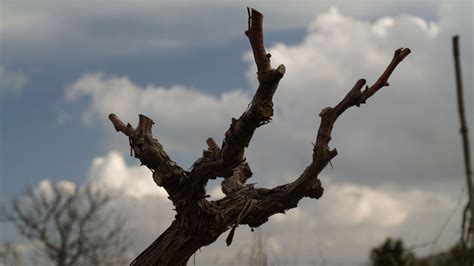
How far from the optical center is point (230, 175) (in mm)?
3457

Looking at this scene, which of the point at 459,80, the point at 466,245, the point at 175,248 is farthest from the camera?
the point at 466,245

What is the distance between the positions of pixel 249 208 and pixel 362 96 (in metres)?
0.85

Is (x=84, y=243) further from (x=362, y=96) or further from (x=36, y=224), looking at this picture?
(x=362, y=96)

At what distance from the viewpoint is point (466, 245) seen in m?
3.85

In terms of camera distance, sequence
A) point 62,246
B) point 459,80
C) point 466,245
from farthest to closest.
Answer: point 62,246, point 466,245, point 459,80

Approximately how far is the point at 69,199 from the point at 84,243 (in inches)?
57.5

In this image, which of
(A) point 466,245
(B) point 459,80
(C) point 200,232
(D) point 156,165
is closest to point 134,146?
(D) point 156,165

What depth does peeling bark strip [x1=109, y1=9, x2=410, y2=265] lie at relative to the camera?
3.01 m

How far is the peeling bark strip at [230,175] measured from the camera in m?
3.01

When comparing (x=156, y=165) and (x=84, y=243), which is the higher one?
(x=84, y=243)

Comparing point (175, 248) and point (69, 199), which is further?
point (69, 199)

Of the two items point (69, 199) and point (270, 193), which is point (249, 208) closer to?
point (270, 193)

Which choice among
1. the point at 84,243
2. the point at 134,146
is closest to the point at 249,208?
the point at 134,146

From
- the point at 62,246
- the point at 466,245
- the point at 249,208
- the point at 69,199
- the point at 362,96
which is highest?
the point at 69,199
